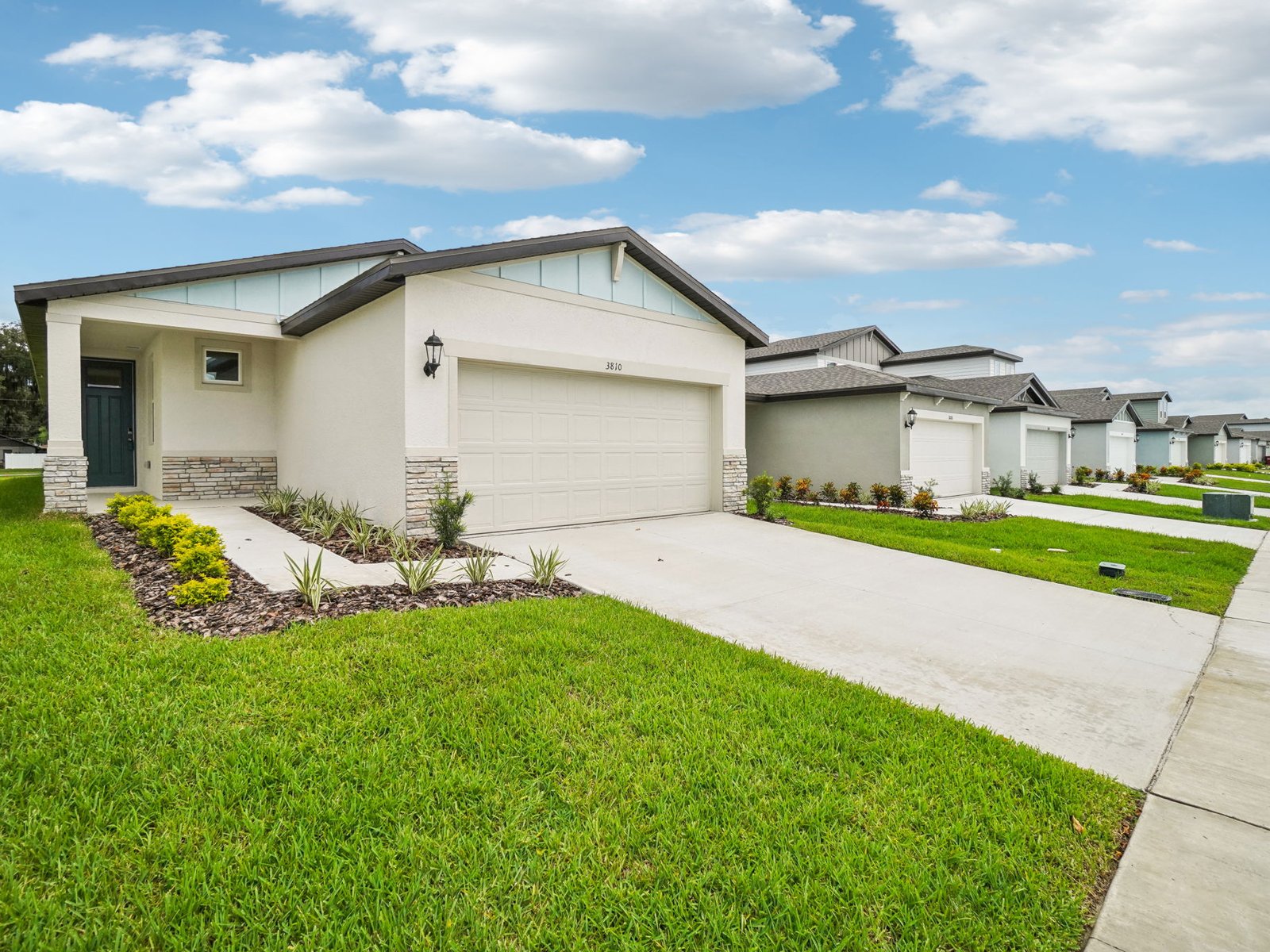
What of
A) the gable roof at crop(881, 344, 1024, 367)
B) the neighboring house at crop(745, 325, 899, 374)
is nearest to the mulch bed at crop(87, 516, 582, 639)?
the neighboring house at crop(745, 325, 899, 374)

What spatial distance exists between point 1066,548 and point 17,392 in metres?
57.3

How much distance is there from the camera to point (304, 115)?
12.0 metres

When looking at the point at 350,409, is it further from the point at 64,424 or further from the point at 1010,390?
the point at 1010,390

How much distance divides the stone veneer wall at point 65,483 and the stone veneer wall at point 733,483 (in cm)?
1045

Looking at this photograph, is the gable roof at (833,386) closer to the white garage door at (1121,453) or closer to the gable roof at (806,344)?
the gable roof at (806,344)

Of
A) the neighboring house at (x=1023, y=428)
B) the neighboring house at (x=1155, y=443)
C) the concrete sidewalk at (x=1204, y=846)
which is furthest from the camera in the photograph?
the neighboring house at (x=1155, y=443)

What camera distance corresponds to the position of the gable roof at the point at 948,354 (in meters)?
29.8

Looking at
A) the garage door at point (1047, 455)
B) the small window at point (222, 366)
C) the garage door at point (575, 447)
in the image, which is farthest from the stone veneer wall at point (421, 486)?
the garage door at point (1047, 455)

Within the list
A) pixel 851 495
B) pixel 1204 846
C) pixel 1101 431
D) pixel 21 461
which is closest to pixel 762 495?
pixel 851 495

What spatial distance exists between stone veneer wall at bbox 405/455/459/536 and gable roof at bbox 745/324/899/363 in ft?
66.4

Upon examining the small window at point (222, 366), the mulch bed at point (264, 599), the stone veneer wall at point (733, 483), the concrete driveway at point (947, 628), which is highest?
the small window at point (222, 366)

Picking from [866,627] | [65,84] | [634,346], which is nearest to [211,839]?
[866,627]

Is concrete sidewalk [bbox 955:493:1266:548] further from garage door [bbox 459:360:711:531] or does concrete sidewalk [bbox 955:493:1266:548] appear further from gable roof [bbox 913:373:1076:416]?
garage door [bbox 459:360:711:531]

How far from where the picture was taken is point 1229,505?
15305mm
